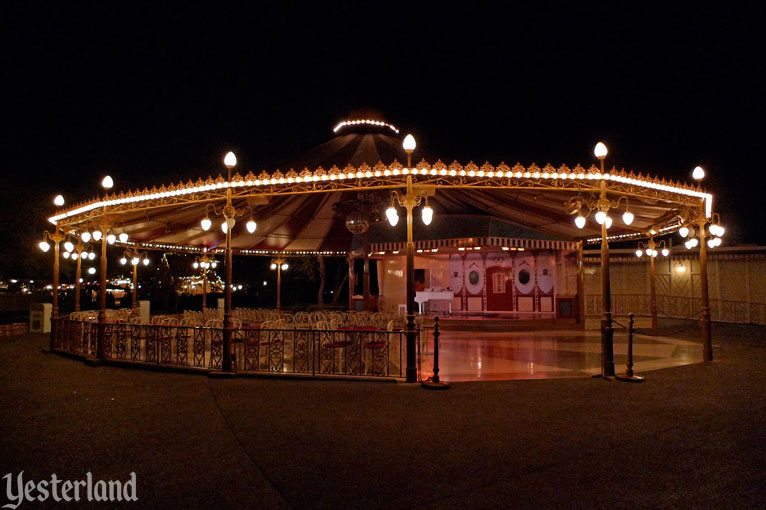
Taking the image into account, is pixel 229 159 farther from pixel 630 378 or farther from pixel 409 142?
pixel 630 378

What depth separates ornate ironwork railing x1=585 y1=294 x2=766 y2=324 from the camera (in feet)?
65.8

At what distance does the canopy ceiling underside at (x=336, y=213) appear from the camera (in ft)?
38.0

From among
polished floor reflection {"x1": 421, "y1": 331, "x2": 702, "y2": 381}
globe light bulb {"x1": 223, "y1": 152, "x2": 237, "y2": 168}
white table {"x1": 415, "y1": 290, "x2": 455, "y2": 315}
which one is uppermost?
globe light bulb {"x1": 223, "y1": 152, "x2": 237, "y2": 168}

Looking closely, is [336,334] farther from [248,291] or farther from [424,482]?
[248,291]

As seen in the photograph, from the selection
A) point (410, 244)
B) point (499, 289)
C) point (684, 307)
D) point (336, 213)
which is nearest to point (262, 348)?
point (336, 213)

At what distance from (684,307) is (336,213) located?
17393 mm

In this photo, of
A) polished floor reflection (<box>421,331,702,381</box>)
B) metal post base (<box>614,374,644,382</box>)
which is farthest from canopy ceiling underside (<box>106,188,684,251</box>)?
metal post base (<box>614,374,644,382</box>)

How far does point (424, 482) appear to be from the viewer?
4121 mm

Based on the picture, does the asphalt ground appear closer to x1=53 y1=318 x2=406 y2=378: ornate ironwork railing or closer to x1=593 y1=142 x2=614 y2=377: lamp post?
x1=593 y1=142 x2=614 y2=377: lamp post

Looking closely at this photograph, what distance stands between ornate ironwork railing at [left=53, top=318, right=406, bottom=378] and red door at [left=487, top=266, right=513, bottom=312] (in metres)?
9.54

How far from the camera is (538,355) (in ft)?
37.8

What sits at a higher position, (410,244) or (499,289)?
(410,244)

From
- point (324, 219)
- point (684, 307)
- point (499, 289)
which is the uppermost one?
point (324, 219)

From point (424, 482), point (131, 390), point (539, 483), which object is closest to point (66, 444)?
point (131, 390)
